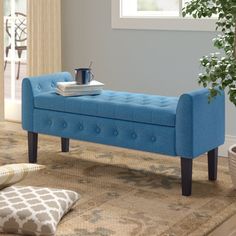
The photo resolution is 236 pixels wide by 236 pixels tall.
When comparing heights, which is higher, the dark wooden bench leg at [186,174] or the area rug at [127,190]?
the dark wooden bench leg at [186,174]

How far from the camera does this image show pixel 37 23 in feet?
18.7

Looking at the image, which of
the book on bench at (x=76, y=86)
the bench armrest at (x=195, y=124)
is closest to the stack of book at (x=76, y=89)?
the book on bench at (x=76, y=86)

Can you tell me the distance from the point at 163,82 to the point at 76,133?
1.17 m

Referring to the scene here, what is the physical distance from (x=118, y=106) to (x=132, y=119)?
13 centimetres

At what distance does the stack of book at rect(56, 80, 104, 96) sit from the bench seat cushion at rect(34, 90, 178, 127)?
0.04 metres

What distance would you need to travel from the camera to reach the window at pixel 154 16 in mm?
4895

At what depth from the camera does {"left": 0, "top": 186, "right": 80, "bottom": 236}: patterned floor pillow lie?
3.14m

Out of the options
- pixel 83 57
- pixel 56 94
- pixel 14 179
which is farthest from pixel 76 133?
pixel 83 57

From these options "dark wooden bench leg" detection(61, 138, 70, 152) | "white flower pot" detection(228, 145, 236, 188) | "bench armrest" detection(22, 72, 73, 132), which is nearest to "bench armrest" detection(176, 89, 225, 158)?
"white flower pot" detection(228, 145, 236, 188)

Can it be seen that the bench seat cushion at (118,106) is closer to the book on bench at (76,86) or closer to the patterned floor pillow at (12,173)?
the book on bench at (76,86)

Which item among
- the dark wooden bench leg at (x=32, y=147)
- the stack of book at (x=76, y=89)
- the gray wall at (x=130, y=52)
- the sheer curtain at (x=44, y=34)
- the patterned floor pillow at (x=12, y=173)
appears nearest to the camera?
the patterned floor pillow at (x=12, y=173)

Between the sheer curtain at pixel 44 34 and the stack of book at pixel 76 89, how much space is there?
1.32 m

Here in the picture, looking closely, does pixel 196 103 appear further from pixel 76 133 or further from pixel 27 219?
pixel 27 219

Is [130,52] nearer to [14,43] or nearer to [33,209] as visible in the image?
→ [14,43]
